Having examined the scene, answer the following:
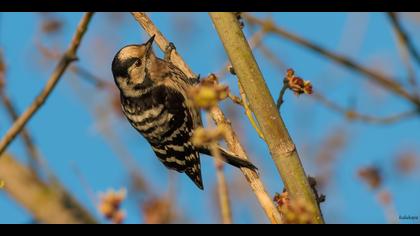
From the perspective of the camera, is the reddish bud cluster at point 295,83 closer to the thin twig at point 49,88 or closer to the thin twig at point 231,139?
the thin twig at point 231,139

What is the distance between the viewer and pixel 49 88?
343cm

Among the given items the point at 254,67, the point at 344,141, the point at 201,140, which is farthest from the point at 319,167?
the point at 201,140

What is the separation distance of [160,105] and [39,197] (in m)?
1.82

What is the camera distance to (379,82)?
5.46 metres

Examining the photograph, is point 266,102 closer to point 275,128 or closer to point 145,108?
point 275,128

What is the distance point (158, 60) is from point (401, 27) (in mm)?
2336

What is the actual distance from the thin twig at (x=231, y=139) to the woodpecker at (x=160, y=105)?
4.90ft

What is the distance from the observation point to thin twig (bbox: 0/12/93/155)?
3328 millimetres

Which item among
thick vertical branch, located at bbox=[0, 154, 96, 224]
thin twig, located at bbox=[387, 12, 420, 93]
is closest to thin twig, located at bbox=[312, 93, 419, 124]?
thin twig, located at bbox=[387, 12, 420, 93]

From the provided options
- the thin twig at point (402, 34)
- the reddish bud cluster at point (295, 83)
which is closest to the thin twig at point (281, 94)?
the reddish bud cluster at point (295, 83)

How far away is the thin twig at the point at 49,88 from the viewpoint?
333 cm

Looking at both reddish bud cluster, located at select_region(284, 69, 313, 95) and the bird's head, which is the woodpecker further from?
reddish bud cluster, located at select_region(284, 69, 313, 95)

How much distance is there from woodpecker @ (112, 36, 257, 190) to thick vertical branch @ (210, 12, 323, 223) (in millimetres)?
3195

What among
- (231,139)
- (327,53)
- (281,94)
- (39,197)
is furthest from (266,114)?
(39,197)
